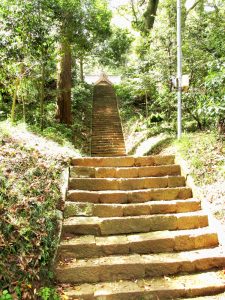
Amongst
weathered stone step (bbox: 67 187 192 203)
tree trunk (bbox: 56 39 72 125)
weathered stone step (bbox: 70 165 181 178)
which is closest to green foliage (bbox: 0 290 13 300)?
weathered stone step (bbox: 67 187 192 203)

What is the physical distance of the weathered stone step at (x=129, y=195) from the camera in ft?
17.8

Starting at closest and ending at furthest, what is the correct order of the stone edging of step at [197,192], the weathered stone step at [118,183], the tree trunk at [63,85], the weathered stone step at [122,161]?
the stone edging of step at [197,192] < the weathered stone step at [118,183] < the weathered stone step at [122,161] < the tree trunk at [63,85]

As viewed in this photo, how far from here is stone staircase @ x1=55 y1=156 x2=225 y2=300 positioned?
4.03m

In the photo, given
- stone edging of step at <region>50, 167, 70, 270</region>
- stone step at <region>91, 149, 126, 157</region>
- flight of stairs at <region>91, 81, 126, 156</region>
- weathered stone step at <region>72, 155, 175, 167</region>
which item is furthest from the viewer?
flight of stairs at <region>91, 81, 126, 156</region>

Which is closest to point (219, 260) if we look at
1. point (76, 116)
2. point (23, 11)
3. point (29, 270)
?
point (29, 270)

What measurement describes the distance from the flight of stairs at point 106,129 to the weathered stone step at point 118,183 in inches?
226

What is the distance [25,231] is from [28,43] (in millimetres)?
5976

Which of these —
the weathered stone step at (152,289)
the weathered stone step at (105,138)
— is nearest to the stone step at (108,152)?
the weathered stone step at (105,138)

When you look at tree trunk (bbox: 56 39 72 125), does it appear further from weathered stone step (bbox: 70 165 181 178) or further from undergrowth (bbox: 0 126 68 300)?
A: undergrowth (bbox: 0 126 68 300)

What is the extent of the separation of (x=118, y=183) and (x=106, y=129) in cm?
806

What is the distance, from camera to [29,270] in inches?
140

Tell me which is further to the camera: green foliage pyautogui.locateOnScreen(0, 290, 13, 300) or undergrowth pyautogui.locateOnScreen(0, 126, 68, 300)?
undergrowth pyautogui.locateOnScreen(0, 126, 68, 300)

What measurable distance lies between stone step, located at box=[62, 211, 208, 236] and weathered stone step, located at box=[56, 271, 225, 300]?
87 centimetres

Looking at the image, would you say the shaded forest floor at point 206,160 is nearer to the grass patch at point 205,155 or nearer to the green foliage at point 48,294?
the grass patch at point 205,155
